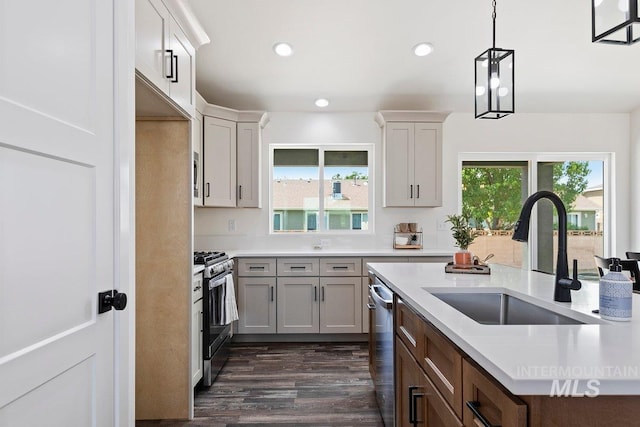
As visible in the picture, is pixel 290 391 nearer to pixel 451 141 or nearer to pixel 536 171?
pixel 451 141

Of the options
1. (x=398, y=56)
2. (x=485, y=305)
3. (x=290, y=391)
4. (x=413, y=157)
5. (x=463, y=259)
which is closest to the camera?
(x=485, y=305)

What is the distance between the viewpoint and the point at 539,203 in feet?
15.0

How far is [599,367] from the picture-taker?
A: 0.78 meters

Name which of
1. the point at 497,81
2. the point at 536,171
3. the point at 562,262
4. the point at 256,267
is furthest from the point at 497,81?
the point at 536,171

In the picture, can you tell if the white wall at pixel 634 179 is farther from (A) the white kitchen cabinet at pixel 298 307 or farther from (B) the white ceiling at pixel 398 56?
Answer: (A) the white kitchen cabinet at pixel 298 307

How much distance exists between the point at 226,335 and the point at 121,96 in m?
2.44

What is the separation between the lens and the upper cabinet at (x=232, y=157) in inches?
150

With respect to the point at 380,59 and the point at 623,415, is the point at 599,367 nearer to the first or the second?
the point at 623,415

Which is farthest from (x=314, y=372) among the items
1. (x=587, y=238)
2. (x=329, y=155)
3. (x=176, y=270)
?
(x=587, y=238)

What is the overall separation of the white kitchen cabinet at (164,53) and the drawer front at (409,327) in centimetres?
159

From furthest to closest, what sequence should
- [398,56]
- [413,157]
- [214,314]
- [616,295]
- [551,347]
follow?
[413,157]
[398,56]
[214,314]
[616,295]
[551,347]

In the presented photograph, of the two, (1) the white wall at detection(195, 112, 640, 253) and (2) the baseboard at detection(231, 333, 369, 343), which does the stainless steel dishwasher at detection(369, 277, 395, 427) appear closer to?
(2) the baseboard at detection(231, 333, 369, 343)

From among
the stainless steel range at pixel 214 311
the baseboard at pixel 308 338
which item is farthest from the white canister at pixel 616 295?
the baseboard at pixel 308 338

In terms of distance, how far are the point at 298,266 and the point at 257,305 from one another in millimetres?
567
